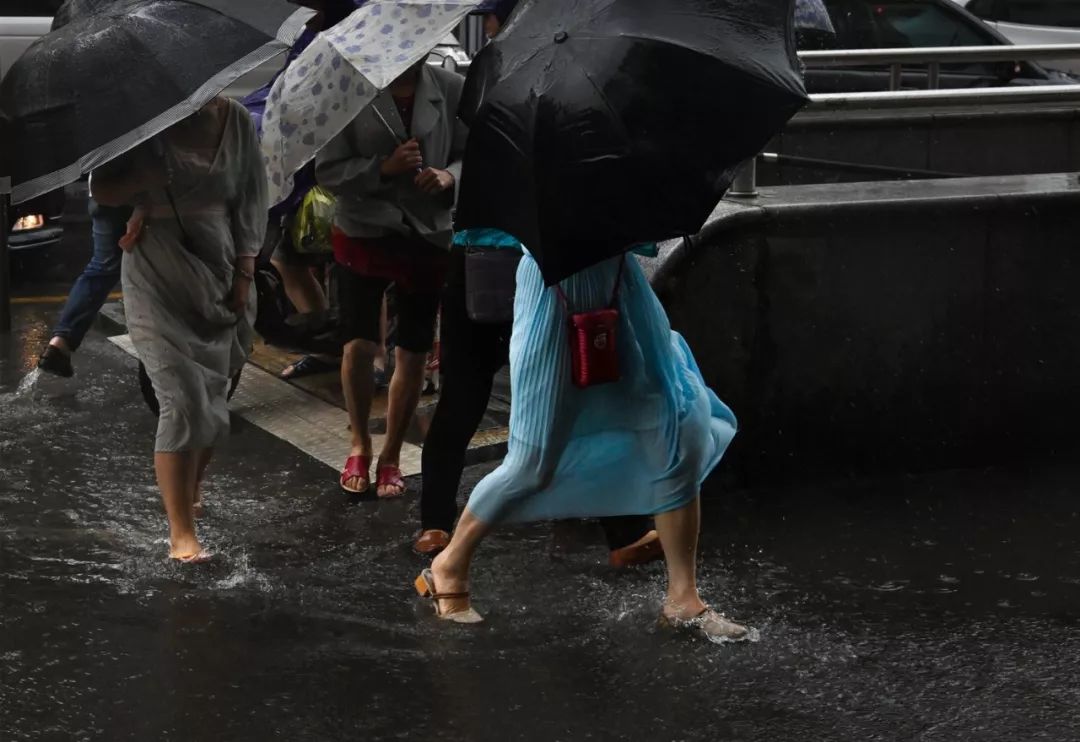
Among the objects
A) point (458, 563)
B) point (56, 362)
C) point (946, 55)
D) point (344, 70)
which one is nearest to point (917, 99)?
point (946, 55)

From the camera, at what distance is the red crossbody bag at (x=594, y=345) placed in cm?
488

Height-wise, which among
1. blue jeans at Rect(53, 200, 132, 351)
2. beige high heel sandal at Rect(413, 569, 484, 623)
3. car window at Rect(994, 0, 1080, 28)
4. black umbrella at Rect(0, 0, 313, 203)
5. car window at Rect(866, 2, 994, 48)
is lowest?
beige high heel sandal at Rect(413, 569, 484, 623)

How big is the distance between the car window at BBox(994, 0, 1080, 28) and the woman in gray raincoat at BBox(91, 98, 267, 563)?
38.6ft

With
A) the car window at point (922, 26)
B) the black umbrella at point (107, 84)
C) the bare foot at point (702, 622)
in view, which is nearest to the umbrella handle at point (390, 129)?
the black umbrella at point (107, 84)

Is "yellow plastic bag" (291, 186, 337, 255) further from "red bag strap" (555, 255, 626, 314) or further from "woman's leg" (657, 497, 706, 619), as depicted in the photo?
"woman's leg" (657, 497, 706, 619)

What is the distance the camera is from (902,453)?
6.81m

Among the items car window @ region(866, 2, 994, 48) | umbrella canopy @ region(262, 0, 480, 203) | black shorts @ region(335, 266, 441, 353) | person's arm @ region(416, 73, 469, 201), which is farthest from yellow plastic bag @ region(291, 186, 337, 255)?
car window @ region(866, 2, 994, 48)

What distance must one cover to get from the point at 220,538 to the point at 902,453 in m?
2.65

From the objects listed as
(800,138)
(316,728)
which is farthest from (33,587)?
(800,138)

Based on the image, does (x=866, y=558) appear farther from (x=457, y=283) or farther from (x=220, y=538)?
(x=220, y=538)

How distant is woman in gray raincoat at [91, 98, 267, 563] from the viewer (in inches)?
222

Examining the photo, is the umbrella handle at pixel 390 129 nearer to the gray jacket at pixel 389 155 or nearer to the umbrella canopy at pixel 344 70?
the gray jacket at pixel 389 155

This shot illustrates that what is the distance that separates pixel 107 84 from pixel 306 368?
11.7 feet

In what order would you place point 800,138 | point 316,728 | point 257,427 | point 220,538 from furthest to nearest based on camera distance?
1. point 800,138
2. point 257,427
3. point 220,538
4. point 316,728
